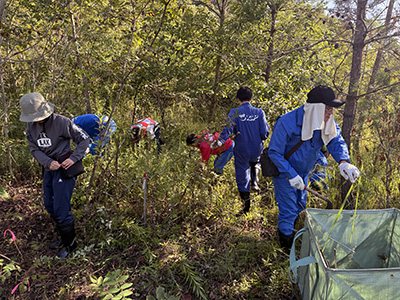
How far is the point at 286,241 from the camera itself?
9.36 ft

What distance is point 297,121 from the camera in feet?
8.63

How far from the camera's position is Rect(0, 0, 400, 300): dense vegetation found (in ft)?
8.38

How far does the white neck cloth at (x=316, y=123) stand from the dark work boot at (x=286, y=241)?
1.03 metres

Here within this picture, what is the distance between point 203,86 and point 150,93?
1.11 metres

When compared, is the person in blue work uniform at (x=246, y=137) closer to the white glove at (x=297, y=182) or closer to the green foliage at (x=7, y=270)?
the white glove at (x=297, y=182)

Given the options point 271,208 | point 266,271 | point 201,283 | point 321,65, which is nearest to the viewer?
point 201,283

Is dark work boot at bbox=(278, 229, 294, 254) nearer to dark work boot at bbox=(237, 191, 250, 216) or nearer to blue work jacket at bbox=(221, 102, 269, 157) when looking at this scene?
dark work boot at bbox=(237, 191, 250, 216)

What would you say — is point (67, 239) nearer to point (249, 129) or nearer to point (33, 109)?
point (33, 109)

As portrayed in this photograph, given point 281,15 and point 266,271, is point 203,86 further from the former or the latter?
point 266,271

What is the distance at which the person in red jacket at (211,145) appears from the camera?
10.3 ft

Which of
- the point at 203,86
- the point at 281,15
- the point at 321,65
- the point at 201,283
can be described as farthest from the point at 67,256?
the point at 281,15

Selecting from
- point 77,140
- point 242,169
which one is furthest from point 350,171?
point 77,140

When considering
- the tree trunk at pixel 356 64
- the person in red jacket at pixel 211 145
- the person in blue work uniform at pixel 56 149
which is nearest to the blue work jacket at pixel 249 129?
the person in red jacket at pixel 211 145

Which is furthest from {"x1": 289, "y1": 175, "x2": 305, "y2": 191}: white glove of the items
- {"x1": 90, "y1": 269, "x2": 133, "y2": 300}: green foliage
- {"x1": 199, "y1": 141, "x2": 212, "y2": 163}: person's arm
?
{"x1": 90, "y1": 269, "x2": 133, "y2": 300}: green foliage
